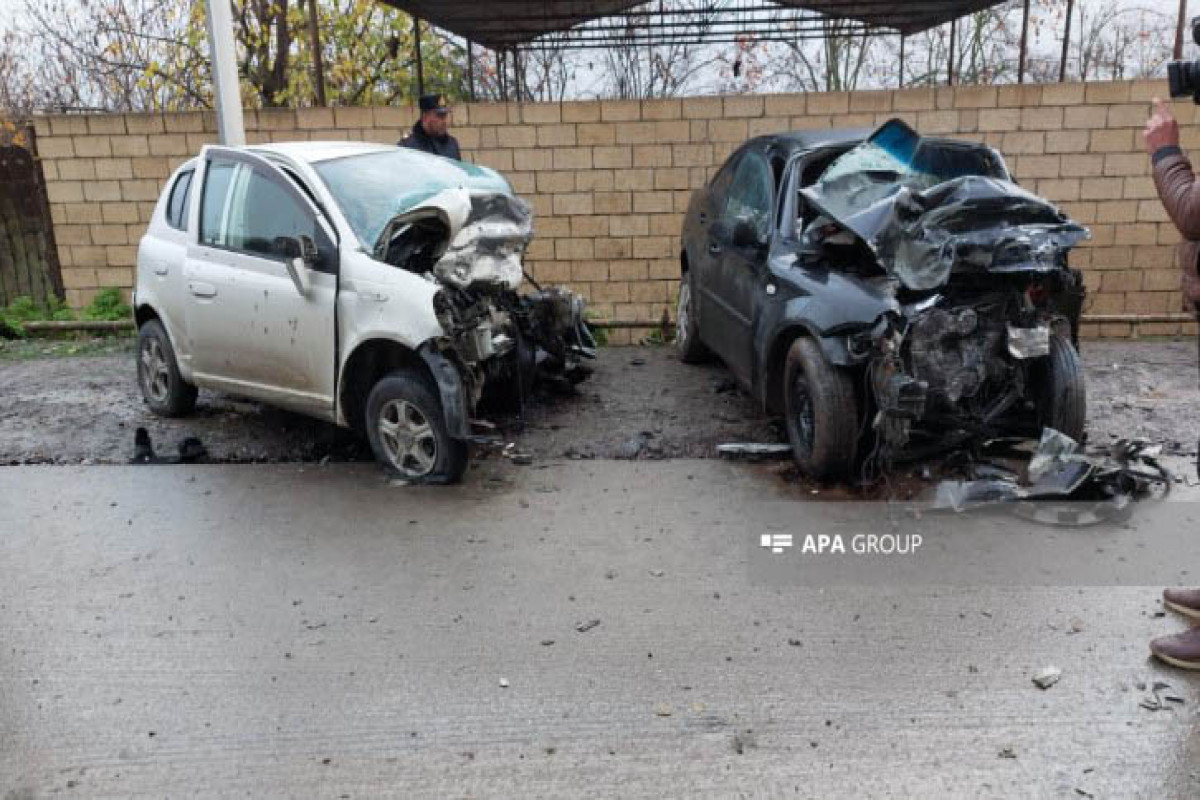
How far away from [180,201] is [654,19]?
6.83 m

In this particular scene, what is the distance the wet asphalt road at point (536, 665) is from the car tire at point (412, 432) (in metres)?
0.27

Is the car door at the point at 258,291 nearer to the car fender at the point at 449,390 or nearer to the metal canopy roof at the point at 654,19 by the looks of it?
the car fender at the point at 449,390

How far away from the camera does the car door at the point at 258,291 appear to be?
222 inches

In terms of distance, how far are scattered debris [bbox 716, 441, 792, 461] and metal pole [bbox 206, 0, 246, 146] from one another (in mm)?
5113

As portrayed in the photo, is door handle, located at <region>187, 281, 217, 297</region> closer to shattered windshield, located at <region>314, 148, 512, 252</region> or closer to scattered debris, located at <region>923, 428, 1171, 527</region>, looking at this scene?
shattered windshield, located at <region>314, 148, 512, 252</region>

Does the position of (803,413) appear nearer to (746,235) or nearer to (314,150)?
(746,235)

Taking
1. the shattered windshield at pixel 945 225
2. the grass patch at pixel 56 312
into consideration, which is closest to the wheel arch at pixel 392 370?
the shattered windshield at pixel 945 225

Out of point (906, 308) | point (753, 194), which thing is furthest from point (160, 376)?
point (906, 308)

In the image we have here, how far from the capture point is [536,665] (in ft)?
12.1

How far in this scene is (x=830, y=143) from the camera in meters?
6.19

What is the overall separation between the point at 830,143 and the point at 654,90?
5.97 meters

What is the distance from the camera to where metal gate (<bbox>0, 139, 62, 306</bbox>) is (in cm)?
974


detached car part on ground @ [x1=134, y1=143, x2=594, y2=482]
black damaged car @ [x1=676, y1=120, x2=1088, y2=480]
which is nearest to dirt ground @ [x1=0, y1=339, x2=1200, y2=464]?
detached car part on ground @ [x1=134, y1=143, x2=594, y2=482]

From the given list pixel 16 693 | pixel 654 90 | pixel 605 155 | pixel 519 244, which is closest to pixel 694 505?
pixel 519 244
